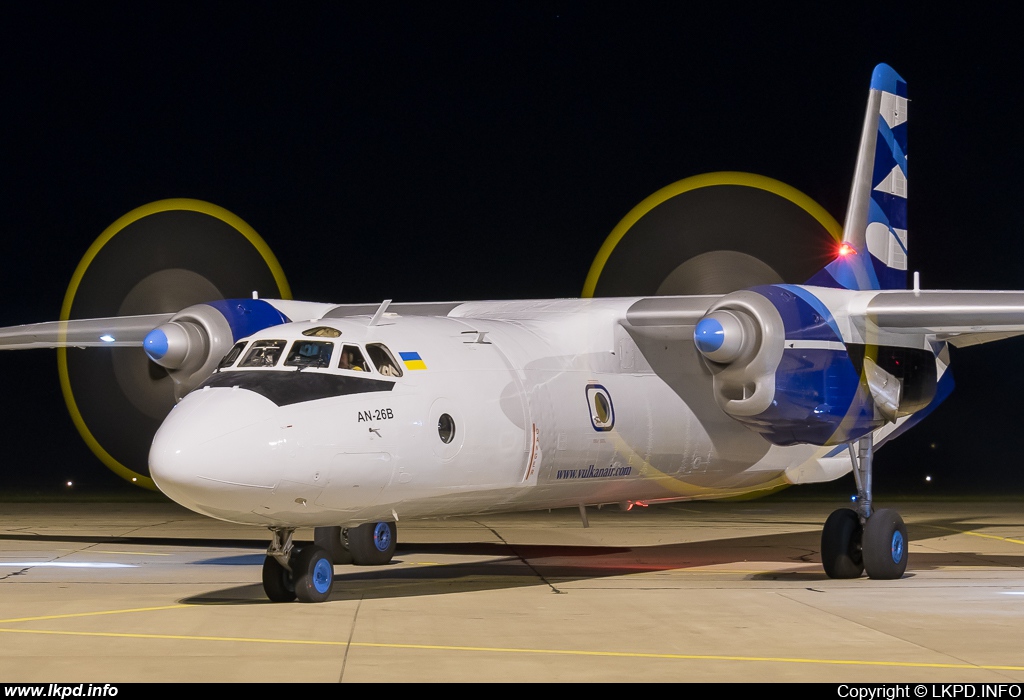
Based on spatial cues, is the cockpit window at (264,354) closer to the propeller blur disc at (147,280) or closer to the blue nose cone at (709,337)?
the blue nose cone at (709,337)

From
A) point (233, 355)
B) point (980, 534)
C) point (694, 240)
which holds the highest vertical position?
point (694, 240)

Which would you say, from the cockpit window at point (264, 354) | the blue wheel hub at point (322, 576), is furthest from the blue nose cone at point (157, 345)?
the blue wheel hub at point (322, 576)

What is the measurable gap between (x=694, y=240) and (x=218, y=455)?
8901 mm

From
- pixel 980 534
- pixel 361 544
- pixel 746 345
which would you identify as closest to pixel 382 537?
pixel 361 544

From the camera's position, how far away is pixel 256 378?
36.7ft

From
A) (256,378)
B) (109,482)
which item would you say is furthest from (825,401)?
(109,482)

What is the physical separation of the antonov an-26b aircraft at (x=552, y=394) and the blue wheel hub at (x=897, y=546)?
1.1 inches

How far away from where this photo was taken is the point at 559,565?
1628 centimetres

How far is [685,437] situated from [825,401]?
2.14 m

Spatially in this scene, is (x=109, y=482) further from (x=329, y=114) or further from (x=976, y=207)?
(x=976, y=207)

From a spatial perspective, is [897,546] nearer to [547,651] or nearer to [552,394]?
[552,394]

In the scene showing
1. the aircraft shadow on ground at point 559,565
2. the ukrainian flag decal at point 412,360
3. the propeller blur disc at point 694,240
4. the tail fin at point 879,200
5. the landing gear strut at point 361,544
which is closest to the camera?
the ukrainian flag decal at point 412,360

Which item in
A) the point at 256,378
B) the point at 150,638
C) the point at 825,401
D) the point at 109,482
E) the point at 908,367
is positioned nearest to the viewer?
the point at 150,638

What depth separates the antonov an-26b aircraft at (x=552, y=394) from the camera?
10.8m
